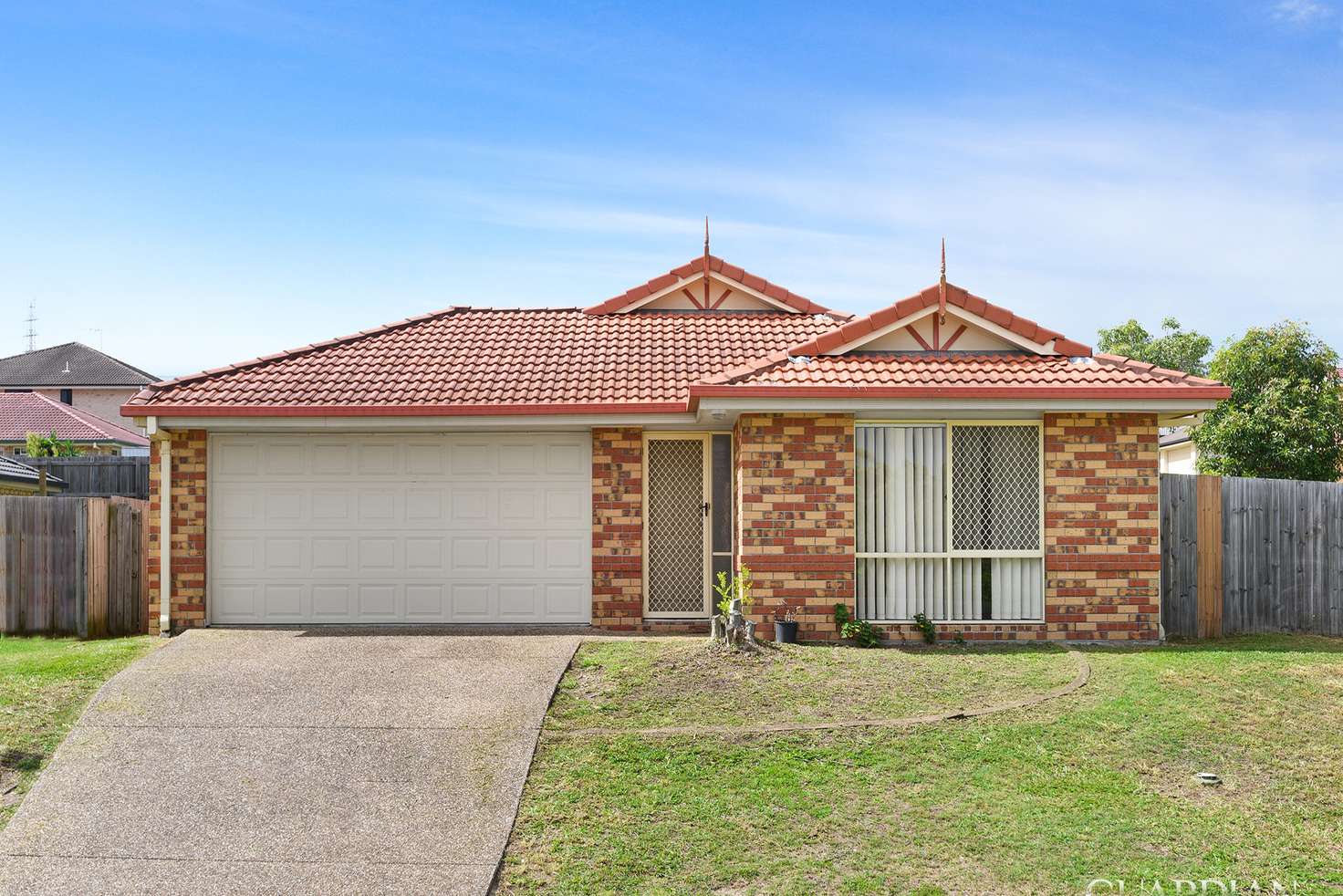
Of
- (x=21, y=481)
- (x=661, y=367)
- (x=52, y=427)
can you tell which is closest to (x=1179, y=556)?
(x=661, y=367)

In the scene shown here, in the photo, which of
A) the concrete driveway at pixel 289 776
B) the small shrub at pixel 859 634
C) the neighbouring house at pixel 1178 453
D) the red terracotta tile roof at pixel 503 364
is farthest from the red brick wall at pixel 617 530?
the neighbouring house at pixel 1178 453

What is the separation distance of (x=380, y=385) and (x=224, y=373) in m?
2.03

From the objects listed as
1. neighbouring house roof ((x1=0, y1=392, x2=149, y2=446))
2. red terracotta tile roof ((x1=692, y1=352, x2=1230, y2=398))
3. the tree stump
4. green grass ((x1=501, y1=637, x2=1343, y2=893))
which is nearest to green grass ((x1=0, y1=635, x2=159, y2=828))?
green grass ((x1=501, y1=637, x2=1343, y2=893))

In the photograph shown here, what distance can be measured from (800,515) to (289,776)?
5593 millimetres

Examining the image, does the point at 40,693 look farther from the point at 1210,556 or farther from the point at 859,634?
the point at 1210,556

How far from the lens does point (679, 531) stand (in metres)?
12.0

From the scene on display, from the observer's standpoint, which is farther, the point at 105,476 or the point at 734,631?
the point at 105,476

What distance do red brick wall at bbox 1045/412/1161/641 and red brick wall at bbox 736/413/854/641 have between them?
2.12 meters

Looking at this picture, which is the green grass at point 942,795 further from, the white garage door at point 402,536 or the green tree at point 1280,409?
the green tree at point 1280,409

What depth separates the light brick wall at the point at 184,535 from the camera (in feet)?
38.6

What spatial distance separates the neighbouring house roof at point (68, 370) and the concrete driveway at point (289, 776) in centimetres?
4053

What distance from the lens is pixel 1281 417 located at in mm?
19547

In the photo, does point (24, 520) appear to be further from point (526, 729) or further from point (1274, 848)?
point (1274, 848)

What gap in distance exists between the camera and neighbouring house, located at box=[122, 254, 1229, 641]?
1070 cm
